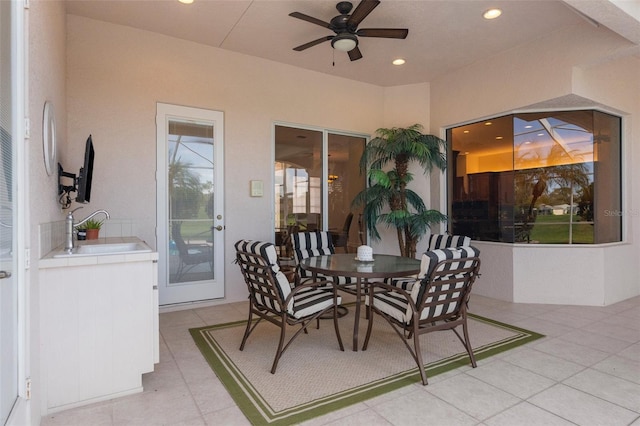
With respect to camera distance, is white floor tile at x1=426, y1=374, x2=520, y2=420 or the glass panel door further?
the glass panel door

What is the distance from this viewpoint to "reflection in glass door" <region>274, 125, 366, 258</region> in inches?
196

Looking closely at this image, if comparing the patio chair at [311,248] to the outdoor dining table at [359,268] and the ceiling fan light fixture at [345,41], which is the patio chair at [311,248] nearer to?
the outdoor dining table at [359,268]

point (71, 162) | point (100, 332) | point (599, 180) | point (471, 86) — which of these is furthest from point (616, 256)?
point (71, 162)

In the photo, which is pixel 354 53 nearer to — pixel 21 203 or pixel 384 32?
pixel 384 32

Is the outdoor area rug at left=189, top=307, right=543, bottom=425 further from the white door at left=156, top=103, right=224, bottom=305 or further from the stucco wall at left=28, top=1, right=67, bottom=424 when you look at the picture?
the stucco wall at left=28, top=1, right=67, bottom=424

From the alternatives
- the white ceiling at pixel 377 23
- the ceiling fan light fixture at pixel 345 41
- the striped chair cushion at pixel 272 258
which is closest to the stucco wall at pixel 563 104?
the white ceiling at pixel 377 23

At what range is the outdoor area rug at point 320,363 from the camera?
2.21 m

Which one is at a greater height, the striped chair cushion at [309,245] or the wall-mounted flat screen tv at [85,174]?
the wall-mounted flat screen tv at [85,174]

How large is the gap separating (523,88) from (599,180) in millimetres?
1554

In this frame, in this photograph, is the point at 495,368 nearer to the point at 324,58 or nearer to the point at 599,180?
the point at 599,180

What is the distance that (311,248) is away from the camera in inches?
168

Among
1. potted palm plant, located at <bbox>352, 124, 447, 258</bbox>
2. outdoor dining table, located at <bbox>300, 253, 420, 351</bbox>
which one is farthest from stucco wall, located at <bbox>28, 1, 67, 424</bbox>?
potted palm plant, located at <bbox>352, 124, 447, 258</bbox>

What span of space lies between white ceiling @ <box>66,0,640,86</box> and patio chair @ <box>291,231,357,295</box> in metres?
2.33

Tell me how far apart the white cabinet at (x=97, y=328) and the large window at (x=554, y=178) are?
14.1 ft
